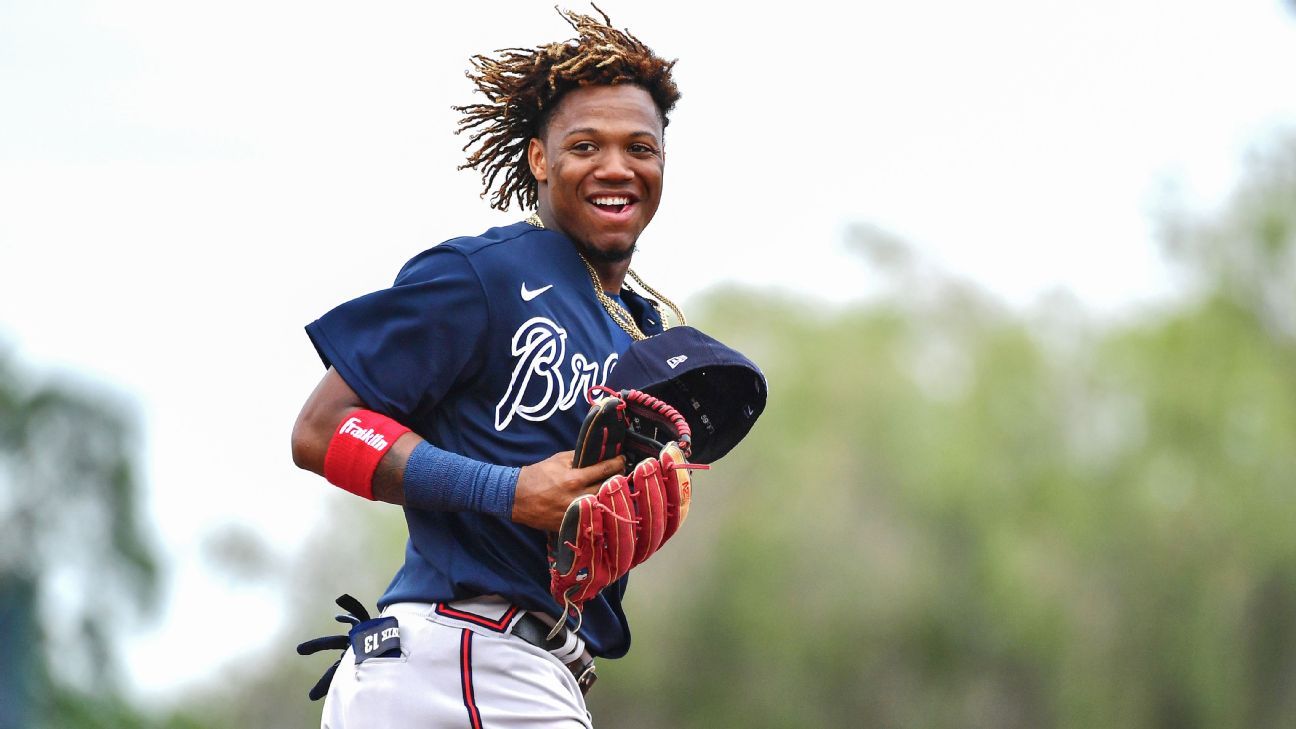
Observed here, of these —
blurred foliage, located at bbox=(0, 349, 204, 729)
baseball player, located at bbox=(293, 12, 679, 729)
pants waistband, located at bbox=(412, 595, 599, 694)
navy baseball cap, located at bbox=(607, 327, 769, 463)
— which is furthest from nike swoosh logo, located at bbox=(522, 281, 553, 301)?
blurred foliage, located at bbox=(0, 349, 204, 729)

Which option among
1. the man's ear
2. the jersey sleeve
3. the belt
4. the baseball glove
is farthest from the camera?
the man's ear

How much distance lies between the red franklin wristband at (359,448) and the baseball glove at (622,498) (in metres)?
0.43

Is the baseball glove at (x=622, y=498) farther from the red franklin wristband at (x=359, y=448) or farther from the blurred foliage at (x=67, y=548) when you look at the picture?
the blurred foliage at (x=67, y=548)

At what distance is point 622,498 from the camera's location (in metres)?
3.42

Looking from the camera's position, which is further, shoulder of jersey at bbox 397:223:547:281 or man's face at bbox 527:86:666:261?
man's face at bbox 527:86:666:261

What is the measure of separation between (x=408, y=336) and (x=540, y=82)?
0.96 meters

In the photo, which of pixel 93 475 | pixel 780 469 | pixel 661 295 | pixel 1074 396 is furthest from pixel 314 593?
pixel 661 295

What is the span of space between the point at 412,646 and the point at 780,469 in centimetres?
1531

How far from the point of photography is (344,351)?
353cm

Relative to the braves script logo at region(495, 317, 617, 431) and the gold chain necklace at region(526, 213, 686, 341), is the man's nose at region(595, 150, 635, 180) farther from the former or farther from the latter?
the braves script logo at region(495, 317, 617, 431)

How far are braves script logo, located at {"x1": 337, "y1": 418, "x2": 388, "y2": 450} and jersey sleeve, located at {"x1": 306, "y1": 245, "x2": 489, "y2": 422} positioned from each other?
0.07 meters

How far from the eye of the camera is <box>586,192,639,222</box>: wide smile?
3.98 metres

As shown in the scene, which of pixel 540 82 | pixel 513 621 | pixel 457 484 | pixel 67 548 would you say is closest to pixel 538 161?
pixel 540 82

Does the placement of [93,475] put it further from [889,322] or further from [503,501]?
[503,501]
